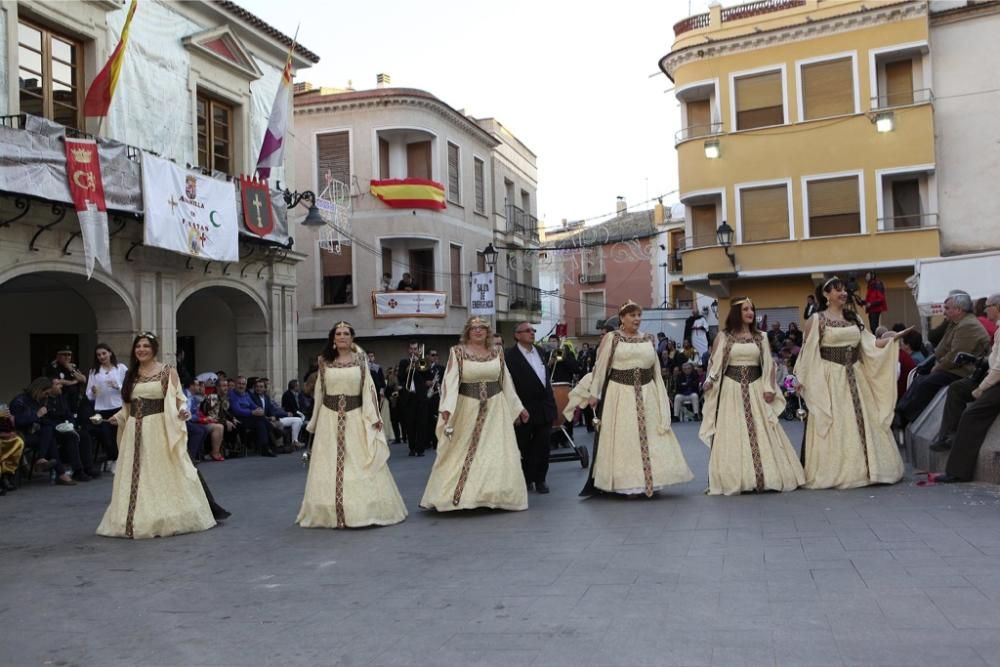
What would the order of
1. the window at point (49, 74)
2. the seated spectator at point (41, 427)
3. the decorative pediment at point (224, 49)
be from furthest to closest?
the decorative pediment at point (224, 49) < the window at point (49, 74) < the seated spectator at point (41, 427)

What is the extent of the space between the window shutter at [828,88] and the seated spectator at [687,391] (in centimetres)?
872

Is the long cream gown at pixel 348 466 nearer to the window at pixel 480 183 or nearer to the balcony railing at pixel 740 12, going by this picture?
the balcony railing at pixel 740 12

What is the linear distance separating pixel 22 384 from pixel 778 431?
47.0 ft

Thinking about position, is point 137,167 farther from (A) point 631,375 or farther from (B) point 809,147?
(B) point 809,147

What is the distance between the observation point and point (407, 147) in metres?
30.2

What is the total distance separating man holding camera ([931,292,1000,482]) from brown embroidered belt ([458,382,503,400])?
13.9 feet

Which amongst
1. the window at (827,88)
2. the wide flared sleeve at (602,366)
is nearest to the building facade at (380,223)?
the window at (827,88)

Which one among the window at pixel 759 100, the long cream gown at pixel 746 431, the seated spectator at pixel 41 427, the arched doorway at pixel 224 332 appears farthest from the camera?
the window at pixel 759 100

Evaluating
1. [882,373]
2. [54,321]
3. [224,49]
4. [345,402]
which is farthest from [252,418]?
[882,373]

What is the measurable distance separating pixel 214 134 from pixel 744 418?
13726 millimetres

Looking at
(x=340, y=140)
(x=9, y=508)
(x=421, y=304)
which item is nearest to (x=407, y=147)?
(x=340, y=140)

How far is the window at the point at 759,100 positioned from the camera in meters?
25.8

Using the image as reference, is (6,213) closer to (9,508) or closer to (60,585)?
(9,508)

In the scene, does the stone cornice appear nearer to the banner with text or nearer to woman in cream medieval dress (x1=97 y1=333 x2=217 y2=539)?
the banner with text
